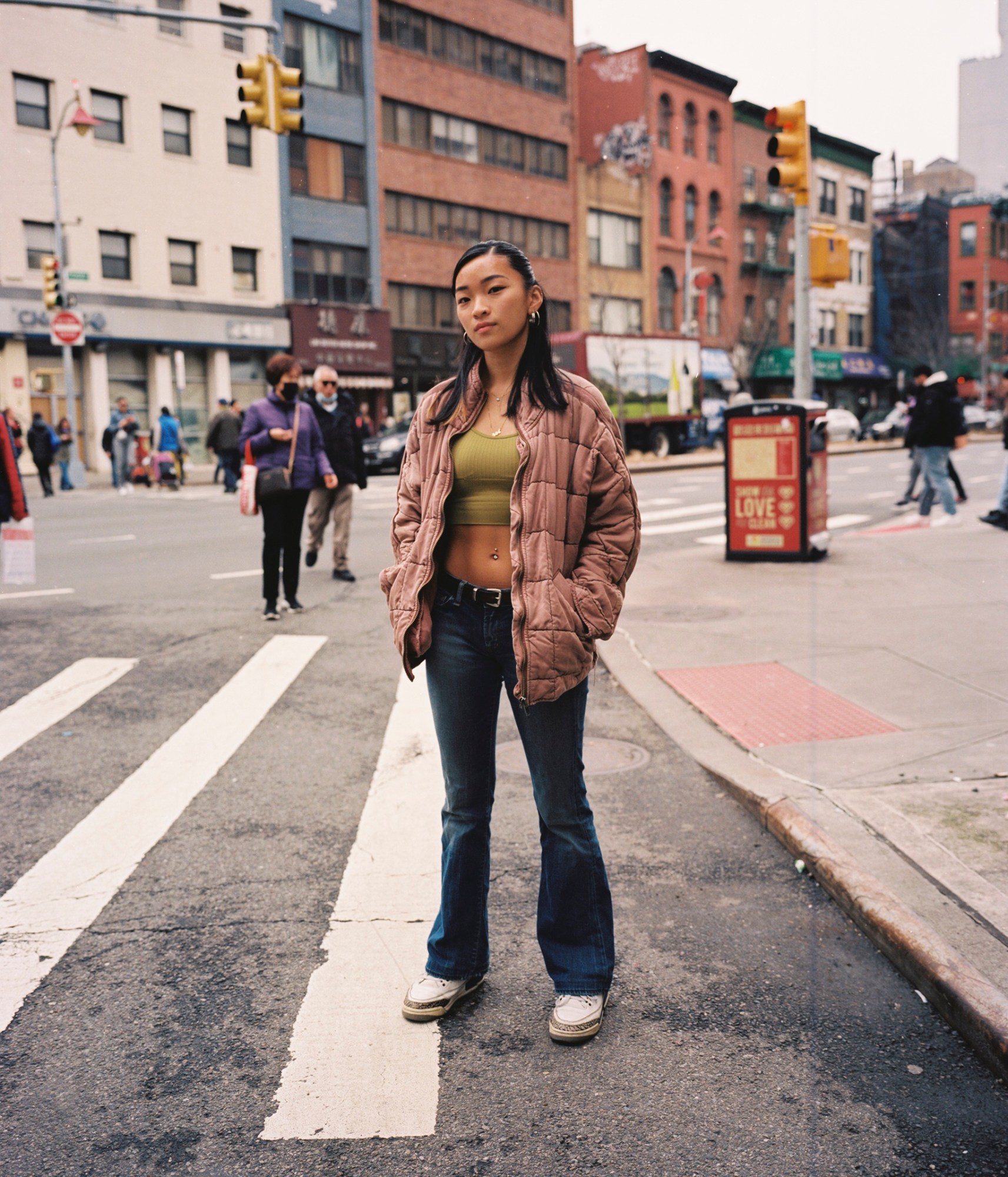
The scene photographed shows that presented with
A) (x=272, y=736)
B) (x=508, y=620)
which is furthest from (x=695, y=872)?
(x=272, y=736)

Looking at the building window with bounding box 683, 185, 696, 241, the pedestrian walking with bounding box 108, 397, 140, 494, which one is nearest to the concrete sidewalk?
the pedestrian walking with bounding box 108, 397, 140, 494

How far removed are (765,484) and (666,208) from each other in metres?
41.4

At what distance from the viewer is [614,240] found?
48.2 metres

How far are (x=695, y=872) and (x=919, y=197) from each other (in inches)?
2498

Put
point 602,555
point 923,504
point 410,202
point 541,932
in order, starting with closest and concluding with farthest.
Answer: point 602,555, point 541,932, point 923,504, point 410,202

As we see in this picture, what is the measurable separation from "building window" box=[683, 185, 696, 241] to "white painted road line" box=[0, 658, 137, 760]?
153 ft

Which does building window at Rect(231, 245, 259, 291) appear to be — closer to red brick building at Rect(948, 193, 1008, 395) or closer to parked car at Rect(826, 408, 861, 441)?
parked car at Rect(826, 408, 861, 441)

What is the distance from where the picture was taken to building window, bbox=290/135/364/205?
37375mm

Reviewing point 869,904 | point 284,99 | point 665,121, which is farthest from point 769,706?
point 665,121

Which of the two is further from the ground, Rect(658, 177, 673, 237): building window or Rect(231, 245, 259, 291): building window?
Rect(658, 177, 673, 237): building window

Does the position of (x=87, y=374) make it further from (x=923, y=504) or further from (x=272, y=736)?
(x=272, y=736)

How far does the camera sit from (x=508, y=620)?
304 centimetres

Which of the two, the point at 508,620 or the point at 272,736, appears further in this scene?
the point at 272,736

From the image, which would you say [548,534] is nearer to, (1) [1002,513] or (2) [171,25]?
(1) [1002,513]
